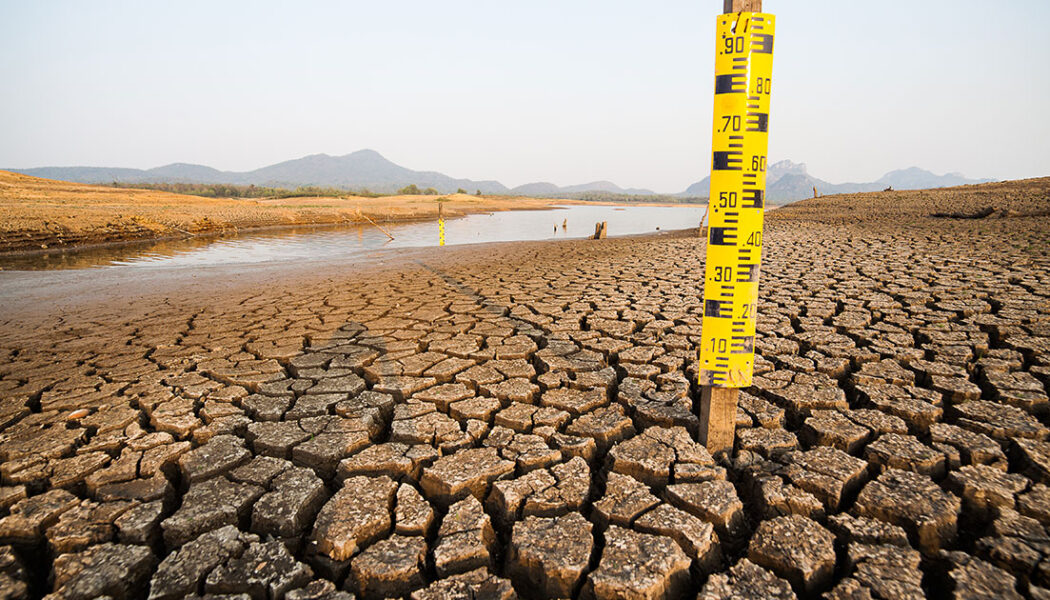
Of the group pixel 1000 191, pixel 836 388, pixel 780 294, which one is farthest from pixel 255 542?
pixel 1000 191

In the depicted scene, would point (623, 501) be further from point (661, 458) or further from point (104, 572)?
point (104, 572)

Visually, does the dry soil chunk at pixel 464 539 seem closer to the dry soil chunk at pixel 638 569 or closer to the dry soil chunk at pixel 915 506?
the dry soil chunk at pixel 638 569

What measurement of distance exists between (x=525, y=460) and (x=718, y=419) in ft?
2.96

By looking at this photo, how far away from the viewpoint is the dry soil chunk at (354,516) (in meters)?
1.63

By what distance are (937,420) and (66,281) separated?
34.4 ft

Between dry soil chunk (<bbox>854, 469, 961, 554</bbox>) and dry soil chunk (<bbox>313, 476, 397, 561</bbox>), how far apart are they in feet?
5.92

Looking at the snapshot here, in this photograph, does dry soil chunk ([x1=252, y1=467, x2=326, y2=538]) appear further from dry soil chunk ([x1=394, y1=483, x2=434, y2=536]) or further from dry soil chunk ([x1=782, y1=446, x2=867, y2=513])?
dry soil chunk ([x1=782, y1=446, x2=867, y2=513])

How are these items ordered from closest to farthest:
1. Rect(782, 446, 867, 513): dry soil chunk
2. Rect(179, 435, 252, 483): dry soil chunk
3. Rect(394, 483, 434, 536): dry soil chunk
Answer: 1. Rect(394, 483, 434, 536): dry soil chunk
2. Rect(782, 446, 867, 513): dry soil chunk
3. Rect(179, 435, 252, 483): dry soil chunk

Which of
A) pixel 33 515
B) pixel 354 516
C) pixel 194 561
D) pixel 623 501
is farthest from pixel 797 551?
pixel 33 515

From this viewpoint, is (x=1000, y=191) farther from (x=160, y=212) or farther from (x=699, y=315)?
(x=160, y=212)

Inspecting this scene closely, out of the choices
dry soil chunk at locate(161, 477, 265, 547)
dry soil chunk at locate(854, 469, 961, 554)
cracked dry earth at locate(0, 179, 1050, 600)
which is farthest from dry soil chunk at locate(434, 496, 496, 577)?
dry soil chunk at locate(854, 469, 961, 554)

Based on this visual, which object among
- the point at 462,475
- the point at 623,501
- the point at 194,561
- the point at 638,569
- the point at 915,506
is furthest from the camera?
the point at 462,475

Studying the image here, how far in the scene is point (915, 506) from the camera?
5.55 ft

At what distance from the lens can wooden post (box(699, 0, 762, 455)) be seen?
6.82 feet
